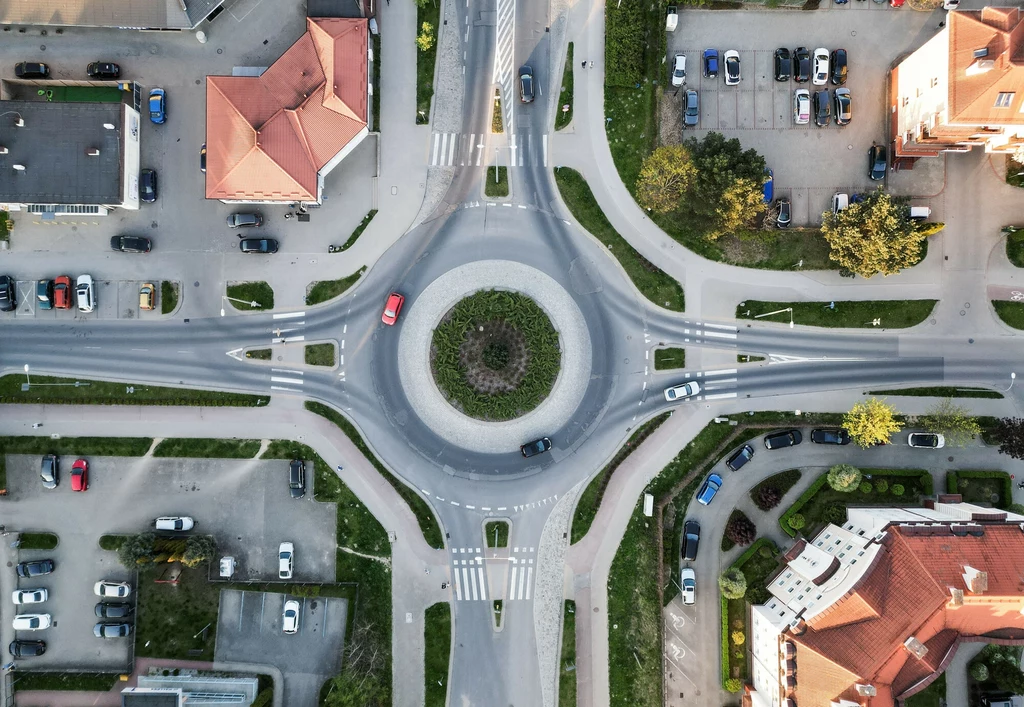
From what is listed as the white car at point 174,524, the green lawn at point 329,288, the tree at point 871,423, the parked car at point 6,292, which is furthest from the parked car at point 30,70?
the tree at point 871,423

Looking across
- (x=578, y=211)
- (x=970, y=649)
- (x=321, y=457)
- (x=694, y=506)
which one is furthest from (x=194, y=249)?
(x=970, y=649)

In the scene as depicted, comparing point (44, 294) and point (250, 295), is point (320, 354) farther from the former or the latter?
point (44, 294)

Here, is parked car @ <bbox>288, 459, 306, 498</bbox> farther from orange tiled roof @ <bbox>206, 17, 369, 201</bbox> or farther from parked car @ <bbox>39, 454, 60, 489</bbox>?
orange tiled roof @ <bbox>206, 17, 369, 201</bbox>

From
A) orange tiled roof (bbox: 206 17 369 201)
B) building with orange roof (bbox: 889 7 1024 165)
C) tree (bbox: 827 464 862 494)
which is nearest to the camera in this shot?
building with orange roof (bbox: 889 7 1024 165)

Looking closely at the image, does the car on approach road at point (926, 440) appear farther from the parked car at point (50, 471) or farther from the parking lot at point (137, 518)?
the parked car at point (50, 471)

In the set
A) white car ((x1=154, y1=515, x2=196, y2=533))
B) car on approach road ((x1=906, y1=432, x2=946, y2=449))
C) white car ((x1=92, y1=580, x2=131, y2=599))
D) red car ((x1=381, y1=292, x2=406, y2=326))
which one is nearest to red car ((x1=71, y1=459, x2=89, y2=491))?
white car ((x1=154, y1=515, x2=196, y2=533))

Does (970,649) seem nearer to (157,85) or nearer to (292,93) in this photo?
(292,93)
